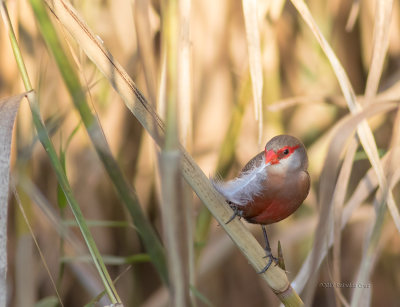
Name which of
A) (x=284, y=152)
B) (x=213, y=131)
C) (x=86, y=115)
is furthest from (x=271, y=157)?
(x=213, y=131)

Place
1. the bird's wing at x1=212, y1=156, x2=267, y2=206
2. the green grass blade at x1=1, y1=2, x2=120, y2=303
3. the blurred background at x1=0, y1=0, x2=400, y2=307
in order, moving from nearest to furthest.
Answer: the green grass blade at x1=1, y1=2, x2=120, y2=303 → the bird's wing at x1=212, y1=156, x2=267, y2=206 → the blurred background at x1=0, y1=0, x2=400, y2=307

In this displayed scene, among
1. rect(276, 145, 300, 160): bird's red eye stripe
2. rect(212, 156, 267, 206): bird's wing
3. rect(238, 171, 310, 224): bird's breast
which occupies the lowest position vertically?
rect(238, 171, 310, 224): bird's breast

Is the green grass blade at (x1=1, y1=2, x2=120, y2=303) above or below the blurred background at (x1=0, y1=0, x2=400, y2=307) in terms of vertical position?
below

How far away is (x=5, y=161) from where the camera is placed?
73cm

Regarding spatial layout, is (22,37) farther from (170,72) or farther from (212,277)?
(170,72)

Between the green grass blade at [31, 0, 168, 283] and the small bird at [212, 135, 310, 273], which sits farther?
the small bird at [212, 135, 310, 273]

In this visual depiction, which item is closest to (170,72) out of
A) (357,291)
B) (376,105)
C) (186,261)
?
(186,261)

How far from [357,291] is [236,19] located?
0.89 meters

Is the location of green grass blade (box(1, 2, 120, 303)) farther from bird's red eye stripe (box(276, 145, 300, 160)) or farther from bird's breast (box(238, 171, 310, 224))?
bird's red eye stripe (box(276, 145, 300, 160))

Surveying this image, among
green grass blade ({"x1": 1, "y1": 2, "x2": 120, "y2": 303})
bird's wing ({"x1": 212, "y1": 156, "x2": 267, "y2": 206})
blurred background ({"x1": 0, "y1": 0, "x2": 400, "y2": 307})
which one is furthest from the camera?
blurred background ({"x1": 0, "y1": 0, "x2": 400, "y2": 307})

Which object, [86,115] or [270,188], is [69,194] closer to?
[86,115]

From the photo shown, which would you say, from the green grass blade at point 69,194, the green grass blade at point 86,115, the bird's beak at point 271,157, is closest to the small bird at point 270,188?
the bird's beak at point 271,157

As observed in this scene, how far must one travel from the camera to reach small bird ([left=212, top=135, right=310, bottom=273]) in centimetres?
98

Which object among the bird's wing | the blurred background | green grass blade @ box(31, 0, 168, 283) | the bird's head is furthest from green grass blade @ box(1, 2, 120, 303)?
the blurred background
